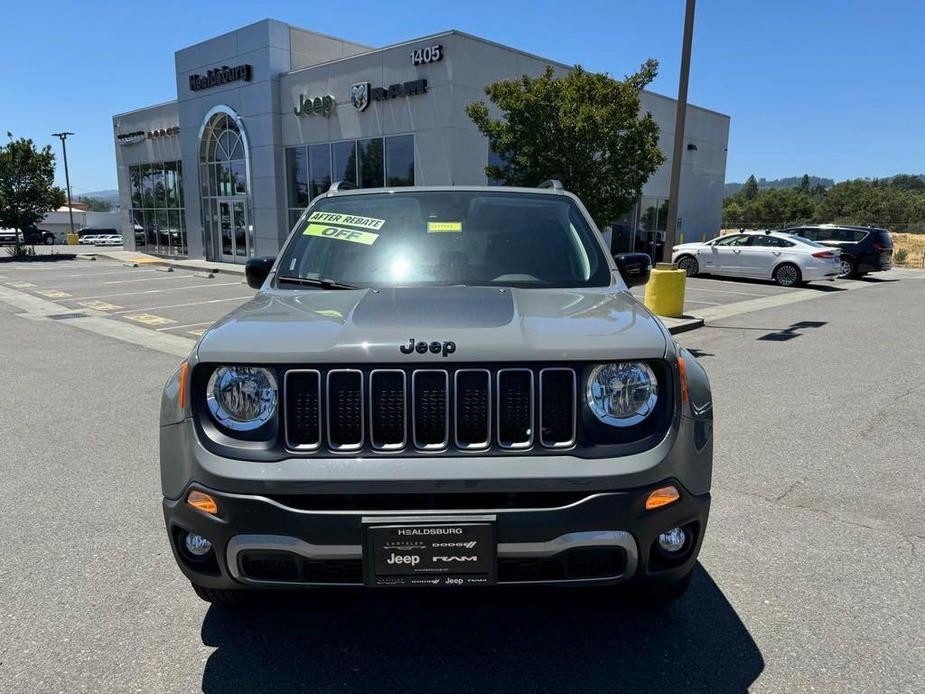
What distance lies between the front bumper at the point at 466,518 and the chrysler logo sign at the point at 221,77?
2392cm

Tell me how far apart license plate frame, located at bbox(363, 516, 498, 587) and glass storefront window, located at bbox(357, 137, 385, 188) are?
18.2 m

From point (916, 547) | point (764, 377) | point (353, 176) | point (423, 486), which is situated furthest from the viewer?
point (353, 176)

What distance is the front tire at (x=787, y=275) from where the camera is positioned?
18734 mm

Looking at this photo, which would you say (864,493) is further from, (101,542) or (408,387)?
(101,542)

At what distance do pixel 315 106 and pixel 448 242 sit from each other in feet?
63.6

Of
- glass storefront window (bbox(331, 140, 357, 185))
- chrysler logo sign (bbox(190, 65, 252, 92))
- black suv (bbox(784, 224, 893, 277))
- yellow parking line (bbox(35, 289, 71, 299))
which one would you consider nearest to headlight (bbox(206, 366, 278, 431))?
yellow parking line (bbox(35, 289, 71, 299))

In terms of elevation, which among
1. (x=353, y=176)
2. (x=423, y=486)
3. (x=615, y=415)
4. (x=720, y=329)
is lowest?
(x=720, y=329)

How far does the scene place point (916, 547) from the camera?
351 cm

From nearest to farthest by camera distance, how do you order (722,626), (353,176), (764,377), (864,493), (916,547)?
(722,626), (916,547), (864,493), (764,377), (353,176)

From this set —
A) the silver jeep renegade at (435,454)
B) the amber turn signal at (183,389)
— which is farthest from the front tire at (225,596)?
the amber turn signal at (183,389)

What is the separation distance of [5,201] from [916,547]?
3518 centimetres

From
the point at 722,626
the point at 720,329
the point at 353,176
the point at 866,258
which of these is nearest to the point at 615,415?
the point at 722,626

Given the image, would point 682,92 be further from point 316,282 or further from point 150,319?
point 150,319

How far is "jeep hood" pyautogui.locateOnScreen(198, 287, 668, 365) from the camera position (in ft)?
7.27
